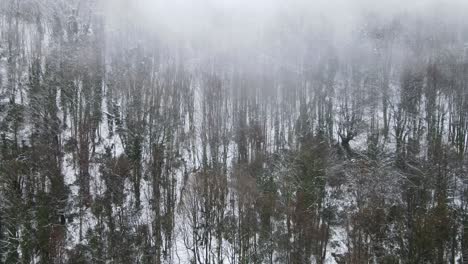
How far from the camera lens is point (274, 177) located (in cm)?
3666

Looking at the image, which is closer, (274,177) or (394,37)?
(274,177)

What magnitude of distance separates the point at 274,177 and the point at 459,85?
95.9 ft

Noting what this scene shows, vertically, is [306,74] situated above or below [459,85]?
above

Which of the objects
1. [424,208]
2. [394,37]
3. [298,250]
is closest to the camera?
[298,250]

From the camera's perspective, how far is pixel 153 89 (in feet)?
152

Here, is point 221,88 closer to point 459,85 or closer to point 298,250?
point 298,250

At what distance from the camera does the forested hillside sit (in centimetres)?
3027

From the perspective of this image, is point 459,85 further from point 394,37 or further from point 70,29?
point 70,29

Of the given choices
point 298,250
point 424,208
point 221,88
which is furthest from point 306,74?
point 298,250

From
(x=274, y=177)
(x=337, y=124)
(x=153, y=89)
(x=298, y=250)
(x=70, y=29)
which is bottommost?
(x=298, y=250)

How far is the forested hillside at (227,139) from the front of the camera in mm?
30266

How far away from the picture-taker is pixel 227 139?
43.1 metres

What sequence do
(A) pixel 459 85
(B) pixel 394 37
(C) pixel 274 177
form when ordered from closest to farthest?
(C) pixel 274 177, (A) pixel 459 85, (B) pixel 394 37

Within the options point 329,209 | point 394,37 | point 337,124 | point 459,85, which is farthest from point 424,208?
point 394,37
